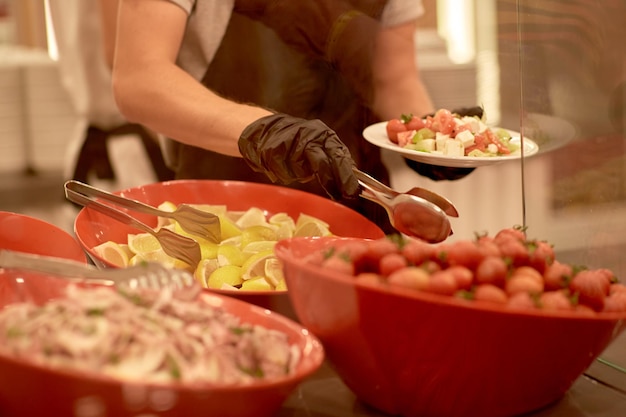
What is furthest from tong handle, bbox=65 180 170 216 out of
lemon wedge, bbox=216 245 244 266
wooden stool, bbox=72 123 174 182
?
wooden stool, bbox=72 123 174 182

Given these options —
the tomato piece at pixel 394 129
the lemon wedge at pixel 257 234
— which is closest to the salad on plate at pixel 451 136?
the tomato piece at pixel 394 129

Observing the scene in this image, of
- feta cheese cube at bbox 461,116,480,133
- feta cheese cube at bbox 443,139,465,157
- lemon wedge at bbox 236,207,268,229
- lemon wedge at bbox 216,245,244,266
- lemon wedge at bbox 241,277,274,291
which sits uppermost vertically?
feta cheese cube at bbox 461,116,480,133

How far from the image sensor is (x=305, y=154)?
1131mm

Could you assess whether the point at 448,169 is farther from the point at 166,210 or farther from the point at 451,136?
the point at 166,210

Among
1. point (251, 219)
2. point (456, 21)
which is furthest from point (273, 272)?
point (456, 21)

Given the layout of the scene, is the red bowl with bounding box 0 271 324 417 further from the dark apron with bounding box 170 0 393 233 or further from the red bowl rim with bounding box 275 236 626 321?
the dark apron with bounding box 170 0 393 233

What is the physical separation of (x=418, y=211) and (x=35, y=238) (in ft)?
1.70

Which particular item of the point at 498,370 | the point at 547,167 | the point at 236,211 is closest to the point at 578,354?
the point at 498,370

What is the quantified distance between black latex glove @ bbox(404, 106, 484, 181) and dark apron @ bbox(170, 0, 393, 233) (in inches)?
5.0

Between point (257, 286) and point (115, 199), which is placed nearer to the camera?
point (257, 286)

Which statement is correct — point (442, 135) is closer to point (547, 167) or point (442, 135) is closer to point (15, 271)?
point (547, 167)

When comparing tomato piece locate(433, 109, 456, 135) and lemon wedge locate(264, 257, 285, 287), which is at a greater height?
tomato piece locate(433, 109, 456, 135)

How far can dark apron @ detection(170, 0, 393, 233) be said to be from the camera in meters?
1.56

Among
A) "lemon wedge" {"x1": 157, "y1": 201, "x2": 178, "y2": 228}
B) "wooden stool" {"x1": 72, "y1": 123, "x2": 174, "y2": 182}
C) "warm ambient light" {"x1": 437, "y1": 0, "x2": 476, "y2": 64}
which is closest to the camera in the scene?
"lemon wedge" {"x1": 157, "y1": 201, "x2": 178, "y2": 228}
